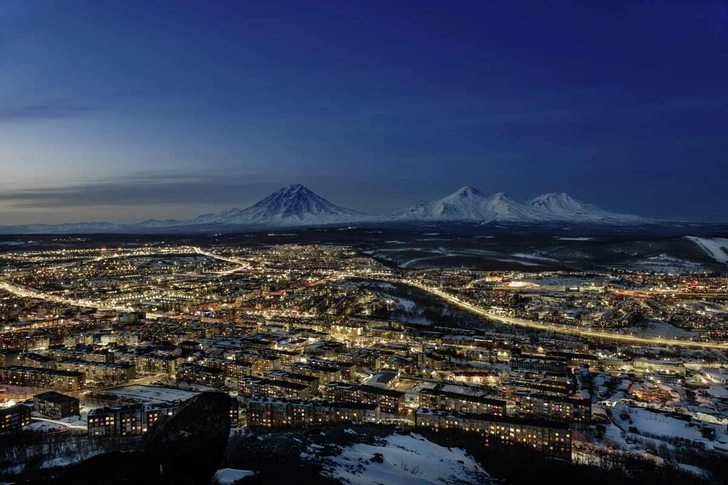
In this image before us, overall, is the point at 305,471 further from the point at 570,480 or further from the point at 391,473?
the point at 570,480

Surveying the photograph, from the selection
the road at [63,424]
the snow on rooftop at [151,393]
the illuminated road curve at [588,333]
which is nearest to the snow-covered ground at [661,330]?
the illuminated road curve at [588,333]

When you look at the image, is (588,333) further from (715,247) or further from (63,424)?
(715,247)

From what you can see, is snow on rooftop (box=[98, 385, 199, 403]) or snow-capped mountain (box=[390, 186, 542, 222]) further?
snow-capped mountain (box=[390, 186, 542, 222])

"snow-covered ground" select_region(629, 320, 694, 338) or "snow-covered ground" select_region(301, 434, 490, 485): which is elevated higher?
"snow-covered ground" select_region(301, 434, 490, 485)

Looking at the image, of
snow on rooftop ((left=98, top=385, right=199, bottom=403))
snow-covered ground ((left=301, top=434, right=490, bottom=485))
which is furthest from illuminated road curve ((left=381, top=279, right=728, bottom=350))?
snow on rooftop ((left=98, top=385, right=199, bottom=403))

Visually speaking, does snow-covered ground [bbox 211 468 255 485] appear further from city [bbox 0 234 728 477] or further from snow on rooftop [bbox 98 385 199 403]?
snow on rooftop [bbox 98 385 199 403]

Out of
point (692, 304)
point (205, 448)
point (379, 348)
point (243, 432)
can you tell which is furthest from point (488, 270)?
point (205, 448)
